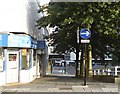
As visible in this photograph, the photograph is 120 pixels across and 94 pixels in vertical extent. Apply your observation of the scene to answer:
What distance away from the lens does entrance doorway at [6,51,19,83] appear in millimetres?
22891

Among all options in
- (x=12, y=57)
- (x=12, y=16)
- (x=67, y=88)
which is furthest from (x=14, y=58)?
(x=67, y=88)

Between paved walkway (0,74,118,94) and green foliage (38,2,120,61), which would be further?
green foliage (38,2,120,61)

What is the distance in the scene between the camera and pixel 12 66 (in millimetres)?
23188

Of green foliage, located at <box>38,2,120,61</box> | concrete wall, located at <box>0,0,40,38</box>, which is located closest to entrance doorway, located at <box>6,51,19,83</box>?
concrete wall, located at <box>0,0,40,38</box>

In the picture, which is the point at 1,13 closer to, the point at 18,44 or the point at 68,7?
the point at 18,44

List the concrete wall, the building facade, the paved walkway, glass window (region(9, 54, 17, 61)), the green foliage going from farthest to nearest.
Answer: glass window (region(9, 54, 17, 61)) → the concrete wall → the building facade → the green foliage → the paved walkway

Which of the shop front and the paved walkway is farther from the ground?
the shop front

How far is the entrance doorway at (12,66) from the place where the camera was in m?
22.9

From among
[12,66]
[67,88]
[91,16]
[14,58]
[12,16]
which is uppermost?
[12,16]

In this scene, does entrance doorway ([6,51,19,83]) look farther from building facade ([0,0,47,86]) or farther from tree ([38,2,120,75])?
tree ([38,2,120,75])

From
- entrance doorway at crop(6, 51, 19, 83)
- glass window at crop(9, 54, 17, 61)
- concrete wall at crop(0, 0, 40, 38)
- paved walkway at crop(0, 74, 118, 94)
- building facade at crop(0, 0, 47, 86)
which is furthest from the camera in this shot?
glass window at crop(9, 54, 17, 61)

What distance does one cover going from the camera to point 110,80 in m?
23.3

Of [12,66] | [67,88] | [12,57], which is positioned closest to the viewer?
[67,88]

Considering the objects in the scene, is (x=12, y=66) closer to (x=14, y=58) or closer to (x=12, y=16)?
(x=14, y=58)
